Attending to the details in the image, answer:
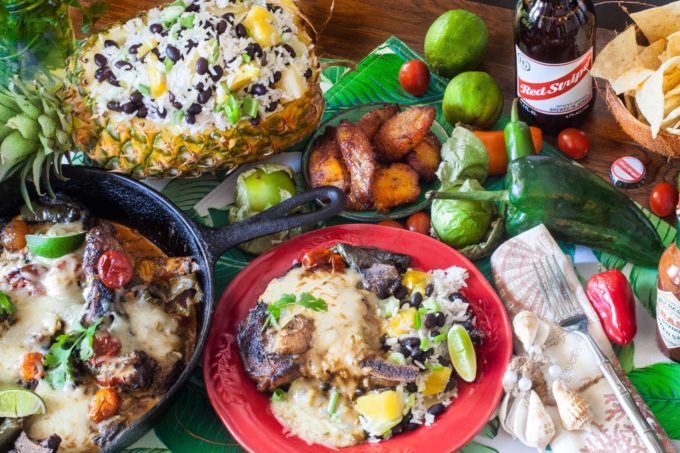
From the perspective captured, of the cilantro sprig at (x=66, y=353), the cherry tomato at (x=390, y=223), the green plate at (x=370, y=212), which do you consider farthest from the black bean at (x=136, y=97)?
the cherry tomato at (x=390, y=223)

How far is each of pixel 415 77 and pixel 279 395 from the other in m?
1.64

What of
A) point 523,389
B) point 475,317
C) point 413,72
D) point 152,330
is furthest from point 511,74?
point 152,330

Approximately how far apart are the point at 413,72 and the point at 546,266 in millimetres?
1159

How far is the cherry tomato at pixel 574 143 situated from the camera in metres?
3.24

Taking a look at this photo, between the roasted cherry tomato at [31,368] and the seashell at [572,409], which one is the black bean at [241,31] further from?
the seashell at [572,409]

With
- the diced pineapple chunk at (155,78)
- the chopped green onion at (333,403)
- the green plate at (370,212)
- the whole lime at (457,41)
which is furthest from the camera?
the whole lime at (457,41)

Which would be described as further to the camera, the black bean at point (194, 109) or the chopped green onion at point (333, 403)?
the black bean at point (194, 109)

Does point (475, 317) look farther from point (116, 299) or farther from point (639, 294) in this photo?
point (116, 299)

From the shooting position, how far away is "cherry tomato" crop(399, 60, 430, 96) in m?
3.54

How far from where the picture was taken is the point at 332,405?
2.53 metres

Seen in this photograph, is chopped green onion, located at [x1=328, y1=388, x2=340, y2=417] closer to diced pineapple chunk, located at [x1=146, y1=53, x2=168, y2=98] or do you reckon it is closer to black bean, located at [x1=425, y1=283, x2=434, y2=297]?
black bean, located at [x1=425, y1=283, x2=434, y2=297]

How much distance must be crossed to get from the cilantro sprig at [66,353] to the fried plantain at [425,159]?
4.56 ft

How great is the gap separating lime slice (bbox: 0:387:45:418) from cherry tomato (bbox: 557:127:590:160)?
2227 millimetres

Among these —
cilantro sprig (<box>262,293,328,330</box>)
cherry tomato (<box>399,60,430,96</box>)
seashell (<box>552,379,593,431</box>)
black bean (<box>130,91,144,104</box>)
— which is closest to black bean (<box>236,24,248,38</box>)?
black bean (<box>130,91,144,104</box>)
